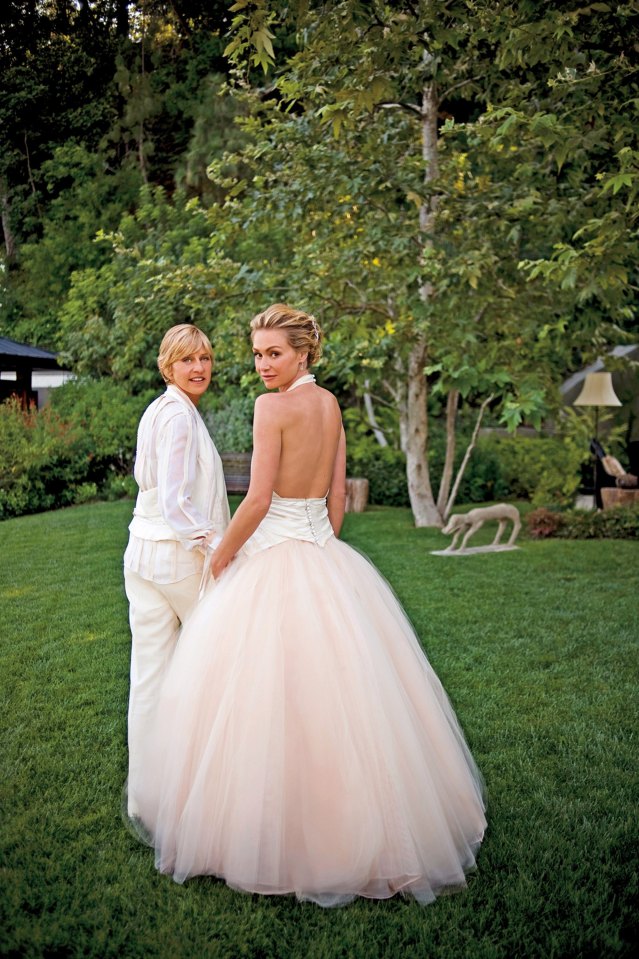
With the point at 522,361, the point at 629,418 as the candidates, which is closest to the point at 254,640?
the point at 522,361

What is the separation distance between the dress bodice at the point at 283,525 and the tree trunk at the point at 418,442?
8015mm

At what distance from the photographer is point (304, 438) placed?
2936 millimetres

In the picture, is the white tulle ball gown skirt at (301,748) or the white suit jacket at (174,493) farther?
the white suit jacket at (174,493)

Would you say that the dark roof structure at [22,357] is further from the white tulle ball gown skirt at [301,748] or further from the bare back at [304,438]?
the white tulle ball gown skirt at [301,748]

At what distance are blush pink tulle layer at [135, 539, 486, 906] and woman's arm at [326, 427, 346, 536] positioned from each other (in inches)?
13.7

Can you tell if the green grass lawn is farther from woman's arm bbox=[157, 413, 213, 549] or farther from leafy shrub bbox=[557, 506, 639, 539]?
leafy shrub bbox=[557, 506, 639, 539]

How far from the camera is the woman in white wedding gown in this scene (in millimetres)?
2633

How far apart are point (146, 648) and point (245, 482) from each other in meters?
8.76

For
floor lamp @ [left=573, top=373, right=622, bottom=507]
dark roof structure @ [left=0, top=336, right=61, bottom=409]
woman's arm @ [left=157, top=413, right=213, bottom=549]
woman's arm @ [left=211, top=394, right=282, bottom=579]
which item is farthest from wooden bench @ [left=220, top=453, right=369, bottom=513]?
woman's arm @ [left=211, top=394, right=282, bottom=579]

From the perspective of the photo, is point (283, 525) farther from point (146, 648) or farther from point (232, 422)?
point (232, 422)

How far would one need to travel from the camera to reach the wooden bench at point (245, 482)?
11977mm

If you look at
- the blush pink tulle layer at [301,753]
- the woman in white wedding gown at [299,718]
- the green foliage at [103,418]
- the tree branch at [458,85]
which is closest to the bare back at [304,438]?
the woman in white wedding gown at [299,718]

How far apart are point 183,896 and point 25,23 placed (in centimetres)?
1323

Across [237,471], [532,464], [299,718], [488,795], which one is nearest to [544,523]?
[532,464]
